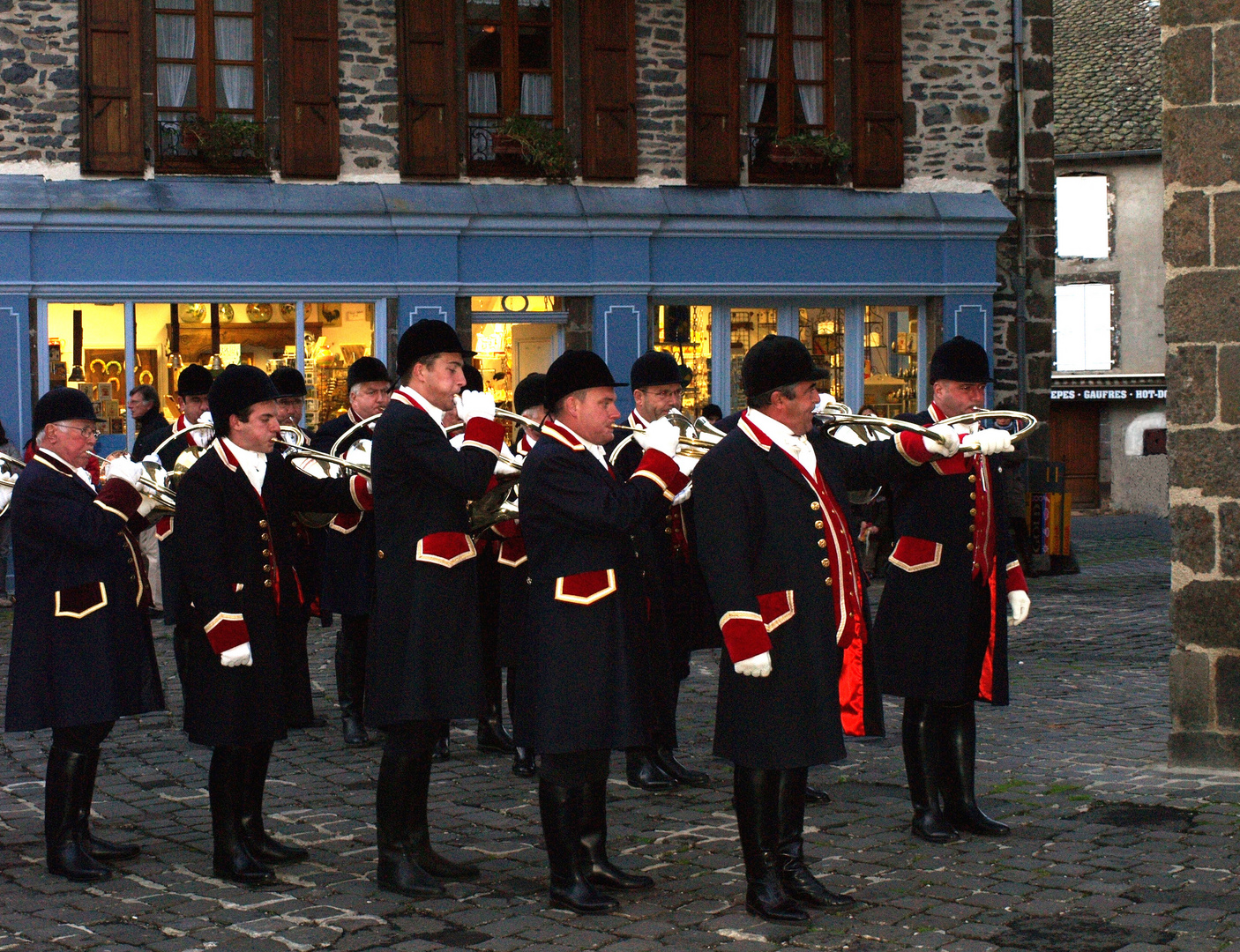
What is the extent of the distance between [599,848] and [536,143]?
1240cm

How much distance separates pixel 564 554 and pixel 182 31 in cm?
1261

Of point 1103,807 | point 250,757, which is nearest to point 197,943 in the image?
point 250,757

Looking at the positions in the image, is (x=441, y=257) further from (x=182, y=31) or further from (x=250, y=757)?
(x=250, y=757)

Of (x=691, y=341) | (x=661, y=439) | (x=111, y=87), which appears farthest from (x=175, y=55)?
(x=661, y=439)

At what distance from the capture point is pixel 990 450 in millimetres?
6129

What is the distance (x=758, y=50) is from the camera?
18.4 m

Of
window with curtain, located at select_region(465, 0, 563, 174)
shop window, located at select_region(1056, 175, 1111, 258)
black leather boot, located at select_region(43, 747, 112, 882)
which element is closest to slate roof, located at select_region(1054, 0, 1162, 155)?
shop window, located at select_region(1056, 175, 1111, 258)

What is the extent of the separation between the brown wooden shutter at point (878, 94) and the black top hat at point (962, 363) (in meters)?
12.1

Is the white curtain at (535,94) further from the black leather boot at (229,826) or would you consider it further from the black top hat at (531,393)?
the black leather boot at (229,826)

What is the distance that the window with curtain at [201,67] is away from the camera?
16.5 meters

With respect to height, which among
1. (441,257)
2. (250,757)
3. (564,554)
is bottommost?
(250,757)

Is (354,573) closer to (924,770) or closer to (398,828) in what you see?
(398,828)

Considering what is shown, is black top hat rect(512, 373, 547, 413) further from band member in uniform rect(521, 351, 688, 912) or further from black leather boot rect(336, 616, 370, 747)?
band member in uniform rect(521, 351, 688, 912)

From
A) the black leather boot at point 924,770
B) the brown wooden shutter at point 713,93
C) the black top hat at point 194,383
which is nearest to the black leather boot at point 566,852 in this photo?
the black leather boot at point 924,770
